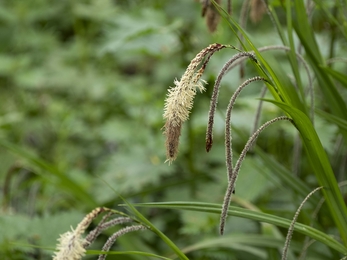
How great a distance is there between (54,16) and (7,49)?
0.56m

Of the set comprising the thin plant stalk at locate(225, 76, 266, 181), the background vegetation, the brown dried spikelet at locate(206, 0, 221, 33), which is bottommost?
the background vegetation

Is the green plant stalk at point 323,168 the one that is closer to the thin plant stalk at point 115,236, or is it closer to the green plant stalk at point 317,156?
the green plant stalk at point 317,156

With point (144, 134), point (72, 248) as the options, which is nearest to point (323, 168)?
point (72, 248)

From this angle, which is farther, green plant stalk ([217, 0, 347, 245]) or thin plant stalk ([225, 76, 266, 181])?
green plant stalk ([217, 0, 347, 245])

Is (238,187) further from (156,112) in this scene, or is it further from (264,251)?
(156,112)

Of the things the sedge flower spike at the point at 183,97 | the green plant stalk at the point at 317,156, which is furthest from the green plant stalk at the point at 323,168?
the sedge flower spike at the point at 183,97

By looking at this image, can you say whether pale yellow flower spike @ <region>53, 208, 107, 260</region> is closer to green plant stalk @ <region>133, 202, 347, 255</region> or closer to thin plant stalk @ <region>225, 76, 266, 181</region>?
green plant stalk @ <region>133, 202, 347, 255</region>

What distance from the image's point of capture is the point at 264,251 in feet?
5.57

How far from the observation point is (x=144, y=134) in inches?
99.3

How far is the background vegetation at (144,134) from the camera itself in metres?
1.62

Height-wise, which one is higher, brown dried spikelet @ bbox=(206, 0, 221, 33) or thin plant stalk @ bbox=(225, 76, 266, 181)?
brown dried spikelet @ bbox=(206, 0, 221, 33)

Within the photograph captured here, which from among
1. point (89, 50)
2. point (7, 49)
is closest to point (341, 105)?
point (89, 50)

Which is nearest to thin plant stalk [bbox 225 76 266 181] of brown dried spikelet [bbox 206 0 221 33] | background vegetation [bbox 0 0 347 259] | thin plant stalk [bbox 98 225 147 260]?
background vegetation [bbox 0 0 347 259]

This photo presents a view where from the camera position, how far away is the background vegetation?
1.62 m
